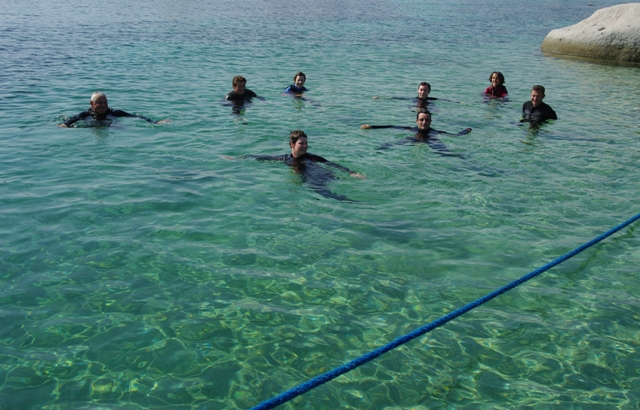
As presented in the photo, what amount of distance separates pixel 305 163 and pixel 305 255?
336 cm

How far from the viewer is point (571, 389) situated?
4965 millimetres

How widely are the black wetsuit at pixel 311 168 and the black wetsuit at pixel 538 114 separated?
6.24 metres

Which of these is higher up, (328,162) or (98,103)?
(98,103)

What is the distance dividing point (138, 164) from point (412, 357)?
268 inches

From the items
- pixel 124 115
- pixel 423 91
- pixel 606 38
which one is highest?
pixel 606 38

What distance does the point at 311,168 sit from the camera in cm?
1010

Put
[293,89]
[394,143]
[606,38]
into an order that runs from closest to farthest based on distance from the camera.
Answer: [394,143] < [293,89] < [606,38]

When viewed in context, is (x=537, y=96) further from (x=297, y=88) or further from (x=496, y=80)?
(x=297, y=88)

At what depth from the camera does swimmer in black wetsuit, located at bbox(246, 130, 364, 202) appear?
9.78m

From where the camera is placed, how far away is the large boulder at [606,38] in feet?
78.2

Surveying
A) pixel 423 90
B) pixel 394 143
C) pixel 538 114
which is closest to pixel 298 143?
pixel 394 143

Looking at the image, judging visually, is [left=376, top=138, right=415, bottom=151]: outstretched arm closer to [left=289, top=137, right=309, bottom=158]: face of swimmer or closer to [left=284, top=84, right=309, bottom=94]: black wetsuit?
[left=289, top=137, right=309, bottom=158]: face of swimmer

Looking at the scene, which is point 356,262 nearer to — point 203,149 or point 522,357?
point 522,357

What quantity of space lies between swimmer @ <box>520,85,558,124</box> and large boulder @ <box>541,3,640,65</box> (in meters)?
12.5
